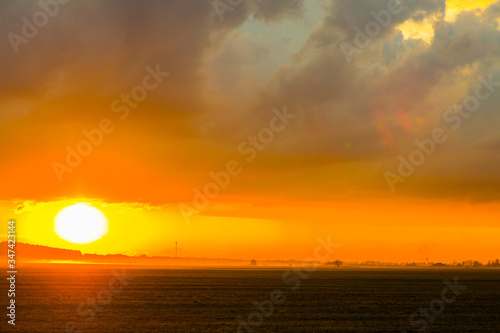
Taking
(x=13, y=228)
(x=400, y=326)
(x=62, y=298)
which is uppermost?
(x=13, y=228)

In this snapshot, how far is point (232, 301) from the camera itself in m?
57.3

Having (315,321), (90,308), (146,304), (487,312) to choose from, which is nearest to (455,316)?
(487,312)

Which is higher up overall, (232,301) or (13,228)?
(13,228)

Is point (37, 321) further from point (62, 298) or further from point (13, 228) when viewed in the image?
point (62, 298)

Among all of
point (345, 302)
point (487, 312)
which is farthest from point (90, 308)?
point (487, 312)

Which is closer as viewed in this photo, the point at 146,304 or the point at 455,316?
the point at 455,316

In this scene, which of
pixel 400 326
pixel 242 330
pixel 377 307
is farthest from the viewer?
pixel 377 307

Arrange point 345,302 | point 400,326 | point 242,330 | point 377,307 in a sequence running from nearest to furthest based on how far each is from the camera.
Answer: point 242,330 → point 400,326 → point 377,307 → point 345,302

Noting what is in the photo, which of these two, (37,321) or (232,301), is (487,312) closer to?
(232,301)

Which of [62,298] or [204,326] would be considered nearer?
[204,326]

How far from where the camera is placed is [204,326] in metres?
38.6

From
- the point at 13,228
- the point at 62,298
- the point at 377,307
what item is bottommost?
the point at 377,307

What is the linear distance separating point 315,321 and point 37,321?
Answer: 66.5 feet

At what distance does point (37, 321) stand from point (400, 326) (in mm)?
26076
